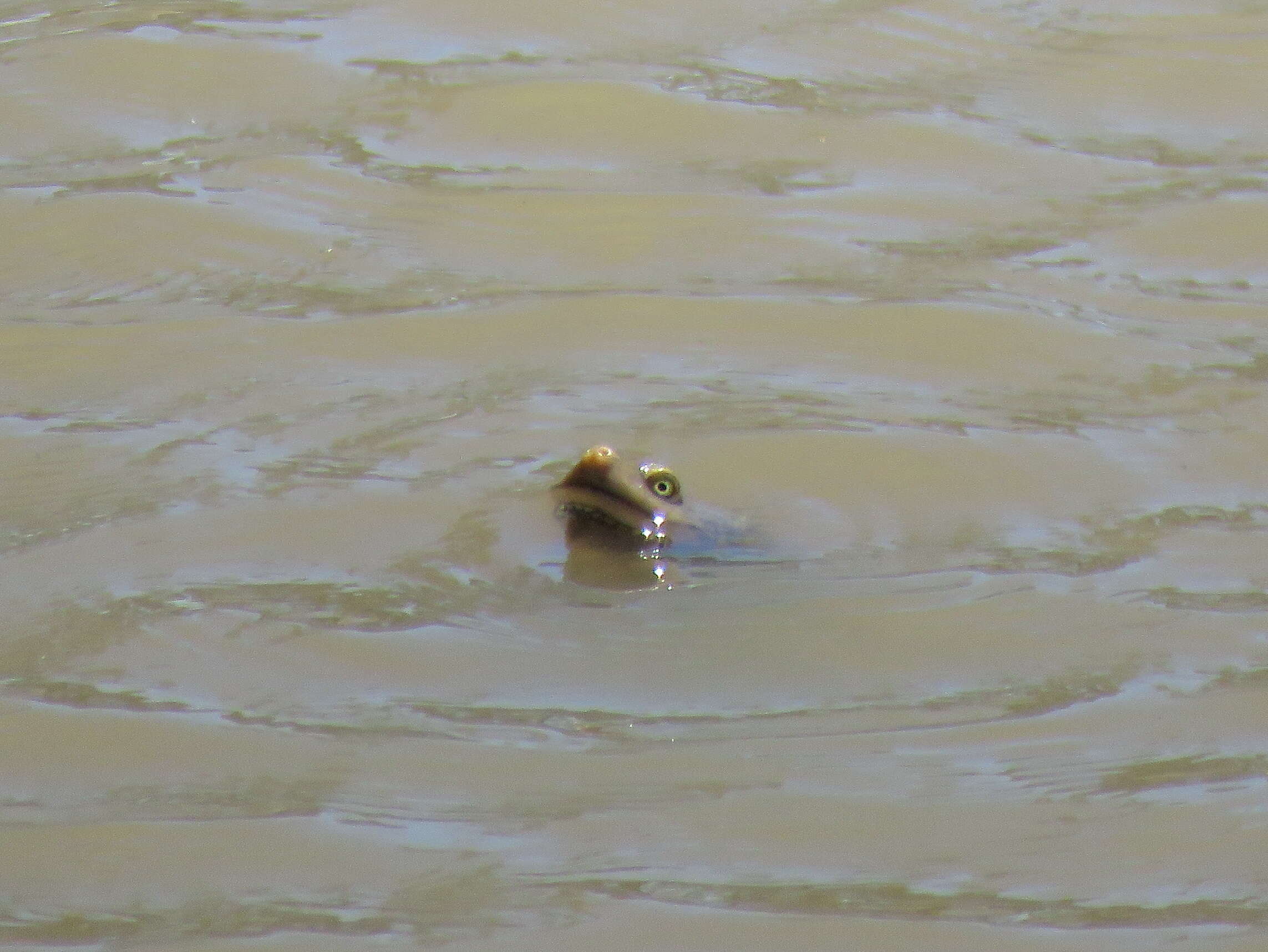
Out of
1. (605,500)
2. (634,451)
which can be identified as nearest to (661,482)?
(605,500)

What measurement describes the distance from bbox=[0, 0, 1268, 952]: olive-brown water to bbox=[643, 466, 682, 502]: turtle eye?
0.52 ft

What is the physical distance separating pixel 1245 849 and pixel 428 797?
1.30m

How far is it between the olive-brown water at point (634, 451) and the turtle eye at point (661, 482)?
0.52ft

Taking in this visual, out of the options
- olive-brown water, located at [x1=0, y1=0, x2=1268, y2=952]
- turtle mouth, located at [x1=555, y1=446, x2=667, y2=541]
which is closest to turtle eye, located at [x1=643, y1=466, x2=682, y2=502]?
turtle mouth, located at [x1=555, y1=446, x2=667, y2=541]

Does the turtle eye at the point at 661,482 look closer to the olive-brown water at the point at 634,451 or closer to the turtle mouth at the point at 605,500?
the turtle mouth at the point at 605,500

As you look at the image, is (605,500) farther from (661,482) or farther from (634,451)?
(634,451)

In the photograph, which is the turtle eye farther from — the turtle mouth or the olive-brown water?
the olive-brown water

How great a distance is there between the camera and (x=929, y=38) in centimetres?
630

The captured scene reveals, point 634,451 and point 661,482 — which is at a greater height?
point 634,451

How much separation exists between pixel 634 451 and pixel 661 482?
10.3 inches

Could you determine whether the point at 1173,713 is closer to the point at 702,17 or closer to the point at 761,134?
the point at 761,134

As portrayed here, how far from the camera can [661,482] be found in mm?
4359

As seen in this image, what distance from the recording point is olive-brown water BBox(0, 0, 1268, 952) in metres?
3.17

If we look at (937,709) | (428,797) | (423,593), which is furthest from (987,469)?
(428,797)
